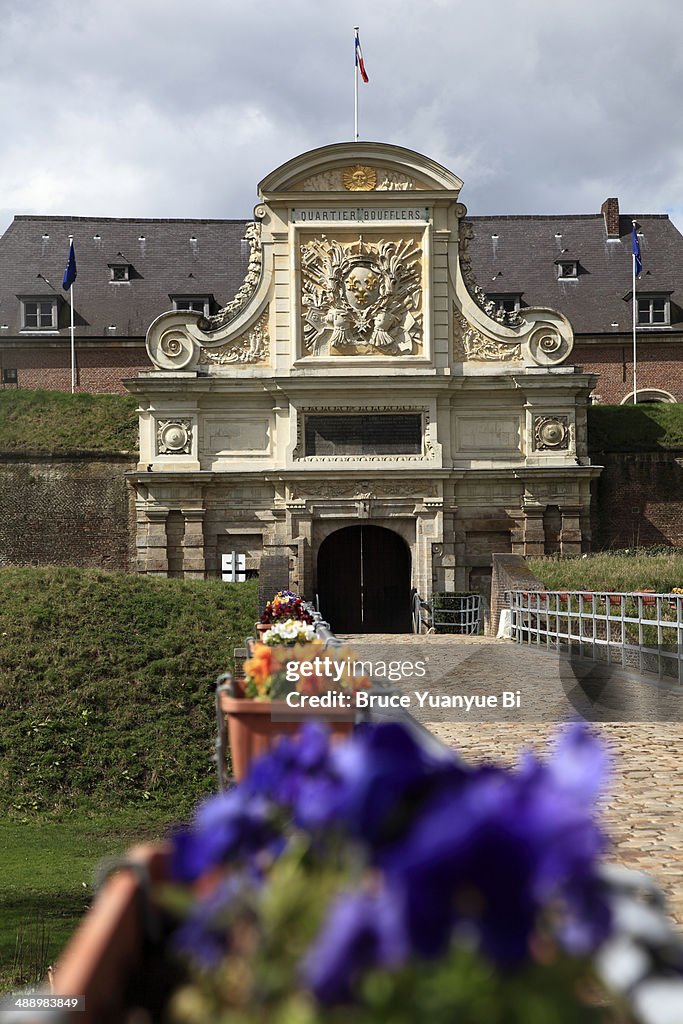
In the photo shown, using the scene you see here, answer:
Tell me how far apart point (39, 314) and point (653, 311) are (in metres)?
20.2

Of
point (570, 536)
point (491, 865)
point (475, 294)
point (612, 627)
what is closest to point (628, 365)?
point (475, 294)

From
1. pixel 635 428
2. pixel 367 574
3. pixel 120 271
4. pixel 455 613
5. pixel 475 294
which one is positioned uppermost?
pixel 120 271

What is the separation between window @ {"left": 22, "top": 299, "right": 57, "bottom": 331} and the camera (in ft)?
122

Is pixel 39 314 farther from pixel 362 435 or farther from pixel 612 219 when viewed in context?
pixel 612 219

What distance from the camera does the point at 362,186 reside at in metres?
27.6

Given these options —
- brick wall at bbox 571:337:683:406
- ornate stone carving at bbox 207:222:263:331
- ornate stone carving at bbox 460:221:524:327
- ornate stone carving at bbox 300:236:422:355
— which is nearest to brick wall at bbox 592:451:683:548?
ornate stone carving at bbox 460:221:524:327

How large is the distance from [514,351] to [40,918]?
21.0m

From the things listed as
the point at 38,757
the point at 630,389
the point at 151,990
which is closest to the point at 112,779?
the point at 38,757

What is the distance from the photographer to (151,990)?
2.45 meters

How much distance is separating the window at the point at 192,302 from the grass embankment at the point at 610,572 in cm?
1552

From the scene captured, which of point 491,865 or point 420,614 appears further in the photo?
point 420,614

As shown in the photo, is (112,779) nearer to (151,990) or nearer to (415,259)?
(151,990)

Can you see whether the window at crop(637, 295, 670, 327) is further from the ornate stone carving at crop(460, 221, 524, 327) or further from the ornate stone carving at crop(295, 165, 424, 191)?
the ornate stone carving at crop(295, 165, 424, 191)

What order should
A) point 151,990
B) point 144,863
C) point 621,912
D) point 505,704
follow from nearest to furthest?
1. point 621,912
2. point 144,863
3. point 151,990
4. point 505,704
